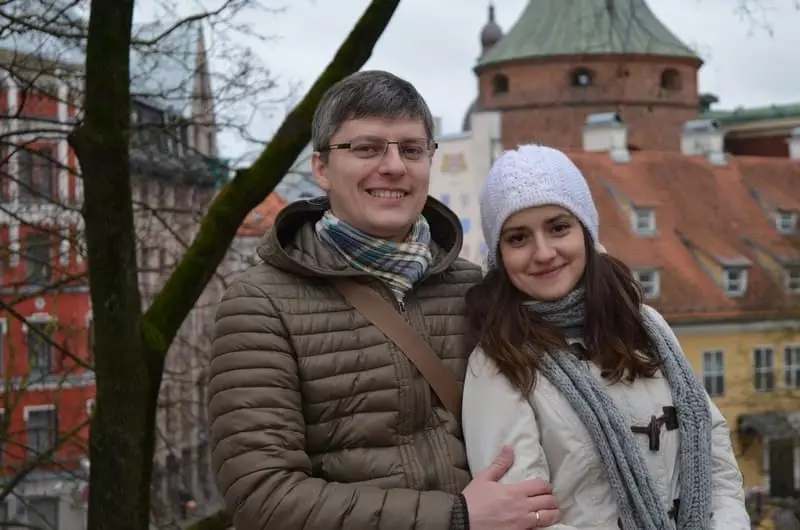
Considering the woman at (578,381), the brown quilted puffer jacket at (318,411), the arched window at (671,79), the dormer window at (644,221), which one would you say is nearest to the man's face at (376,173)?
the brown quilted puffer jacket at (318,411)

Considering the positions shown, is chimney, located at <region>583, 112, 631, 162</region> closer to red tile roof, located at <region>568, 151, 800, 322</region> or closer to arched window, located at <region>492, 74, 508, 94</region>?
red tile roof, located at <region>568, 151, 800, 322</region>

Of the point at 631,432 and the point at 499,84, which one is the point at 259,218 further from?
the point at 499,84

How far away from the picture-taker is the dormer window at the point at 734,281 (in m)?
22.2

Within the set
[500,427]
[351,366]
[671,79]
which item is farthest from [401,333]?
[671,79]

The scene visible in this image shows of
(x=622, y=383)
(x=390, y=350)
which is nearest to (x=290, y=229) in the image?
(x=390, y=350)

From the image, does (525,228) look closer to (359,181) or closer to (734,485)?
(359,181)

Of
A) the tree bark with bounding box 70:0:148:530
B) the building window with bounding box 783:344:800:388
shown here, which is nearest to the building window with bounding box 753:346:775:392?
the building window with bounding box 783:344:800:388

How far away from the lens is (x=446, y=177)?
1094 inches

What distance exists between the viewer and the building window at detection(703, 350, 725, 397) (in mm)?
21109

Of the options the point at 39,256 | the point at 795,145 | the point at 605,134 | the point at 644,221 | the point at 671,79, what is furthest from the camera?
the point at 671,79

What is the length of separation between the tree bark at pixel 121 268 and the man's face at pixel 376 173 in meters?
2.07

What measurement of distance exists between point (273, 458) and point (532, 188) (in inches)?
28.2

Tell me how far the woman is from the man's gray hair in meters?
0.26

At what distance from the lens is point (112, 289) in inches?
161
